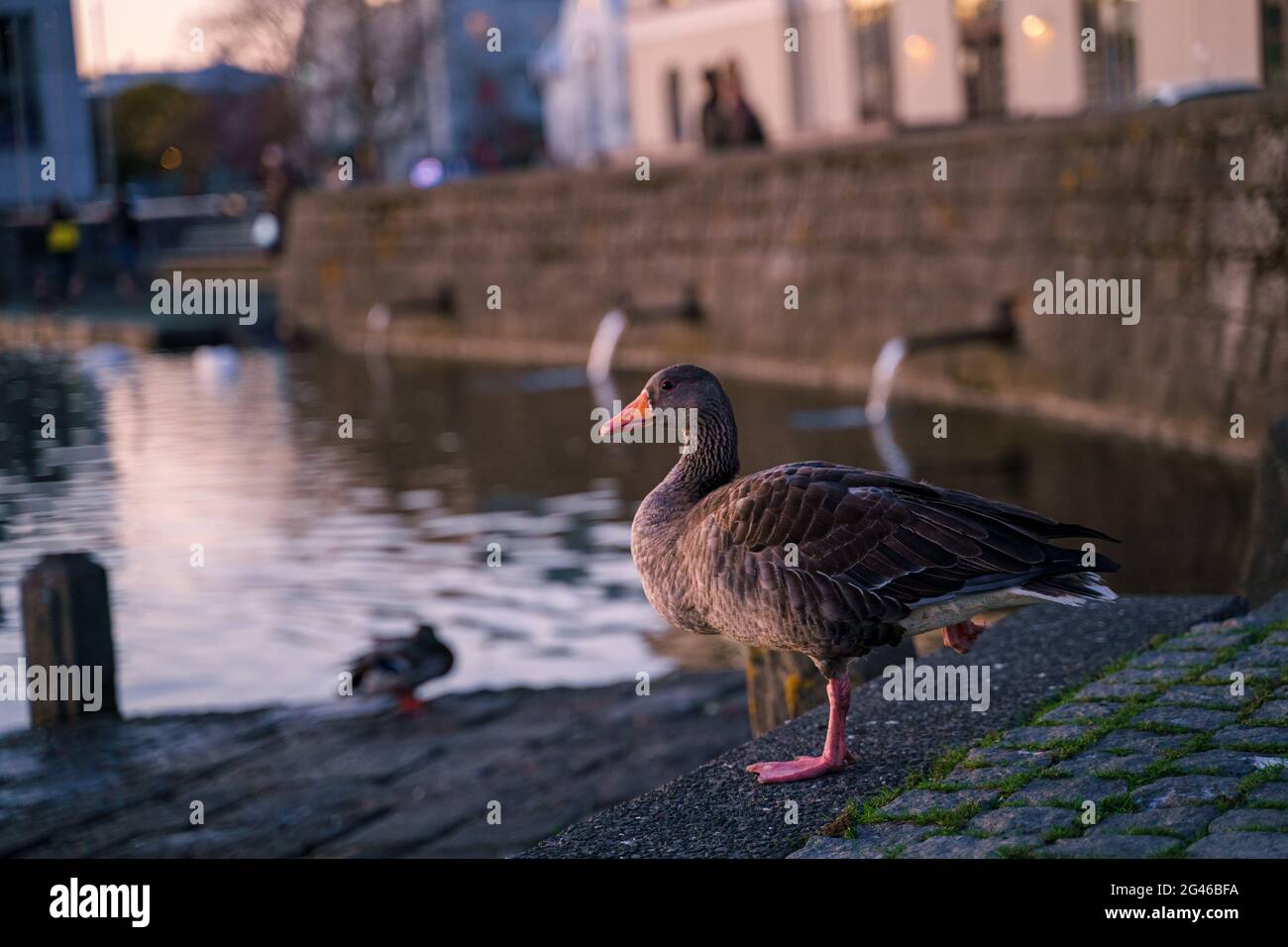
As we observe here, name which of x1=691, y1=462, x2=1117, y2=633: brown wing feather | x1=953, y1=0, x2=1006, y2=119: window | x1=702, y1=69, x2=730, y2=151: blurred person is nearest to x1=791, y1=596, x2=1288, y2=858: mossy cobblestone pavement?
x1=691, y1=462, x2=1117, y2=633: brown wing feather

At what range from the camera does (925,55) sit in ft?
131

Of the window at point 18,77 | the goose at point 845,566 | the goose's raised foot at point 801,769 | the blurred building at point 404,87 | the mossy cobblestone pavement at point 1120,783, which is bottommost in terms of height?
the goose's raised foot at point 801,769

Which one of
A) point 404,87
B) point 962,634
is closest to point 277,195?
point 404,87

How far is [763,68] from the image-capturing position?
47.2 metres

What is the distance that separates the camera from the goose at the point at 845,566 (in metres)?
5.09

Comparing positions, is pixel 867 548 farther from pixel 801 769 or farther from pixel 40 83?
pixel 40 83

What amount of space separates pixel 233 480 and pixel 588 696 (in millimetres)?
8255

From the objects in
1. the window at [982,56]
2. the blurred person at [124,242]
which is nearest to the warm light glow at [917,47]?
the window at [982,56]

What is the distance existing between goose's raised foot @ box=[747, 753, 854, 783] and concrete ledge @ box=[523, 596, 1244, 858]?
3 cm

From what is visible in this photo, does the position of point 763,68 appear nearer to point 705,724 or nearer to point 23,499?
point 23,499

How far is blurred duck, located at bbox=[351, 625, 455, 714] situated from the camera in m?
8.61

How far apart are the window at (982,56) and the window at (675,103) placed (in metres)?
14.8

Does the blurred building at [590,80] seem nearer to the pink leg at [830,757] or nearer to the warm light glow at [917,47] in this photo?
the warm light glow at [917,47]

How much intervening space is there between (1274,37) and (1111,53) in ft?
33.3
